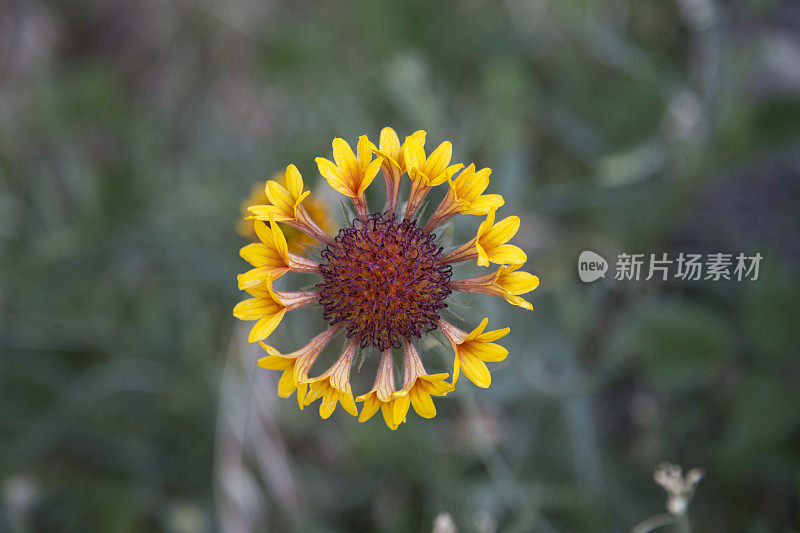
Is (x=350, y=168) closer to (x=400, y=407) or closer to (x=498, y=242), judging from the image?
(x=498, y=242)

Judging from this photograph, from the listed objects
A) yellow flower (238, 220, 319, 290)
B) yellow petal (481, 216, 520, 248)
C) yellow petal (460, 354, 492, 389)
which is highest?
yellow petal (481, 216, 520, 248)

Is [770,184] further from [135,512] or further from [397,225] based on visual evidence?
[135,512]

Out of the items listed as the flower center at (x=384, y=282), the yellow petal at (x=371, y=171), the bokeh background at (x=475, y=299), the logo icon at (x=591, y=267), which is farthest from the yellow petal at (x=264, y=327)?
the logo icon at (x=591, y=267)

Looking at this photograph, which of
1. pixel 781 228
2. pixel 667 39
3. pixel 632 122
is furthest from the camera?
pixel 667 39

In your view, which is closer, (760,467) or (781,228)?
(760,467)

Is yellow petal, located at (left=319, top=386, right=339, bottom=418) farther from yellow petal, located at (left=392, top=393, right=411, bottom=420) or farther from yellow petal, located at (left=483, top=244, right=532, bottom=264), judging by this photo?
yellow petal, located at (left=483, top=244, right=532, bottom=264)

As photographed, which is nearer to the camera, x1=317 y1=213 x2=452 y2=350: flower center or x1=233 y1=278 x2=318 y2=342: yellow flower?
x1=233 y1=278 x2=318 y2=342: yellow flower

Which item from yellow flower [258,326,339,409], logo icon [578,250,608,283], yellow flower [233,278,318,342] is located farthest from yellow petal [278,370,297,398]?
logo icon [578,250,608,283]

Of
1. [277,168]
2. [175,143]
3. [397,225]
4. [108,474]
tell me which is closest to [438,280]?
[397,225]
